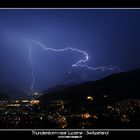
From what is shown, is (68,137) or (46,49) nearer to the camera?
(68,137)

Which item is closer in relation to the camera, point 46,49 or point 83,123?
point 83,123

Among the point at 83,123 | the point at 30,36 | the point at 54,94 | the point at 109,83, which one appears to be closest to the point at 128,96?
the point at 109,83

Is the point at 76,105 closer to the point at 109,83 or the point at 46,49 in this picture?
the point at 109,83

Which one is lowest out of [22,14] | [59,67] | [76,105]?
[76,105]

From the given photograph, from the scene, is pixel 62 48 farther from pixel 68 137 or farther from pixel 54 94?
pixel 68 137
